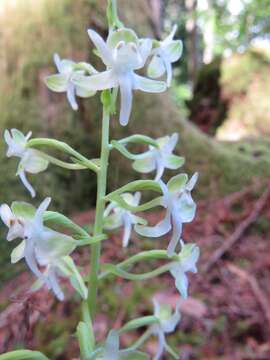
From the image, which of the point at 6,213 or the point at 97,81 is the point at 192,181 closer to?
the point at 97,81

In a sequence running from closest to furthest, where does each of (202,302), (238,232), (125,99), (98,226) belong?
(125,99), (98,226), (202,302), (238,232)

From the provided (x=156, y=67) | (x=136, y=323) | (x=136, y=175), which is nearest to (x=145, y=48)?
(x=156, y=67)

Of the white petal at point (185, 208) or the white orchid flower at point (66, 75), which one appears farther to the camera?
the white orchid flower at point (66, 75)

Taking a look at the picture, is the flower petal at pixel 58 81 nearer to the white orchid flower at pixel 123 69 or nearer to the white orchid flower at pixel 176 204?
the white orchid flower at pixel 123 69

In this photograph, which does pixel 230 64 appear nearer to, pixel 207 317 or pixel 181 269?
pixel 207 317

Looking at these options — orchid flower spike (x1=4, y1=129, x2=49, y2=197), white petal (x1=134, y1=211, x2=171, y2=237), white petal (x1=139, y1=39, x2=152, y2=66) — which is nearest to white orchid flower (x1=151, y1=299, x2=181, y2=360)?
white petal (x1=134, y1=211, x2=171, y2=237)

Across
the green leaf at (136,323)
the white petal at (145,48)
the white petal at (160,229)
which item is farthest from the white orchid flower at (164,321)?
the white petal at (145,48)

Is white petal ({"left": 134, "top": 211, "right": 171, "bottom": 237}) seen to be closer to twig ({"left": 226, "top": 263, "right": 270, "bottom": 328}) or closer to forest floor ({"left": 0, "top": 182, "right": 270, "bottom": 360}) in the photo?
forest floor ({"left": 0, "top": 182, "right": 270, "bottom": 360})
